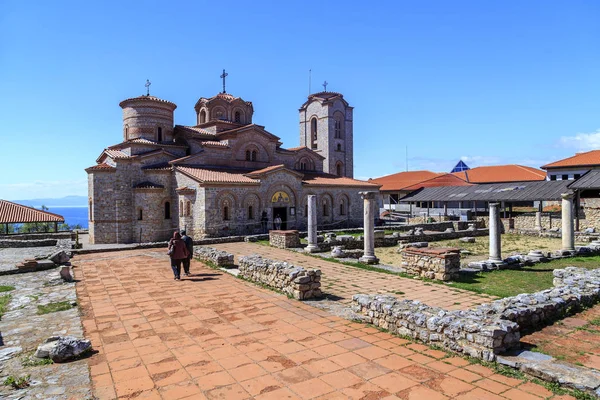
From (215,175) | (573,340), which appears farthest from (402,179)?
(573,340)

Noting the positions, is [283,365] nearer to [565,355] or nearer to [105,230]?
[565,355]

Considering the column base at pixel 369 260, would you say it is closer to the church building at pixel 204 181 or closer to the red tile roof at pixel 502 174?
the church building at pixel 204 181

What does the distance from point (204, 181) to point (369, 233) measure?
39.9 feet

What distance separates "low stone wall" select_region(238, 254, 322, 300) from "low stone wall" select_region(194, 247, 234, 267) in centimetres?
180

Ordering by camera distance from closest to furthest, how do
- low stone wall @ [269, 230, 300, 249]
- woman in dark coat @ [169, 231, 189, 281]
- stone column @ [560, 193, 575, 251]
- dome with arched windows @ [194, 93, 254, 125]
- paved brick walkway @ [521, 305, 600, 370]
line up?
paved brick walkway @ [521, 305, 600, 370]
woman in dark coat @ [169, 231, 189, 281]
stone column @ [560, 193, 575, 251]
low stone wall @ [269, 230, 300, 249]
dome with arched windows @ [194, 93, 254, 125]

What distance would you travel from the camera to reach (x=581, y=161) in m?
40.0

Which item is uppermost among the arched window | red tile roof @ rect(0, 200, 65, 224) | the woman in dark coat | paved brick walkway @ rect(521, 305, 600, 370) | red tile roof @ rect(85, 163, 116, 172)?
the arched window

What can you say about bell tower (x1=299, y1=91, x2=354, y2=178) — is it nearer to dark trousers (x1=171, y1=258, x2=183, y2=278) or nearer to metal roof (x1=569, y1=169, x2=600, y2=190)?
metal roof (x1=569, y1=169, x2=600, y2=190)

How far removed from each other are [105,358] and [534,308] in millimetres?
6675

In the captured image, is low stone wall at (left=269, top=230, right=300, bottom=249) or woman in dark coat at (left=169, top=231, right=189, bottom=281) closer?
woman in dark coat at (left=169, top=231, right=189, bottom=281)

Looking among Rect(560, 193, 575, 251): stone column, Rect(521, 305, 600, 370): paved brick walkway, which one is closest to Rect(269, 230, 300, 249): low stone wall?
Rect(560, 193, 575, 251): stone column

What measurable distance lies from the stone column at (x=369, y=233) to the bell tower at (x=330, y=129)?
22.4 metres

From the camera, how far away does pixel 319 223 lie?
2933 cm

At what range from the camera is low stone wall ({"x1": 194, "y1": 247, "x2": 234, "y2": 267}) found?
1307cm
